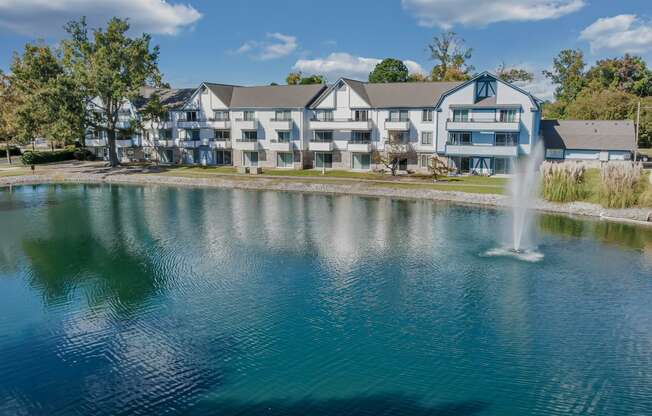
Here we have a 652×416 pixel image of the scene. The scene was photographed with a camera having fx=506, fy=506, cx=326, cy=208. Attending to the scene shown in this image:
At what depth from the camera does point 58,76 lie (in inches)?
2938

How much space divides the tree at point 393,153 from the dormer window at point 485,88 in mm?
11793

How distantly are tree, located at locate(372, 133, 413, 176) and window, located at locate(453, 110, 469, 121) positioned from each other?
7.78 metres

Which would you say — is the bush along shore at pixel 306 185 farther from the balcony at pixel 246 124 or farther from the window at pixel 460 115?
the window at pixel 460 115

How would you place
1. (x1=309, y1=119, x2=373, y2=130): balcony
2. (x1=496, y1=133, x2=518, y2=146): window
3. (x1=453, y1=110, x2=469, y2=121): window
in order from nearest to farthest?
(x1=496, y1=133, x2=518, y2=146): window, (x1=453, y1=110, x2=469, y2=121): window, (x1=309, y1=119, x2=373, y2=130): balcony

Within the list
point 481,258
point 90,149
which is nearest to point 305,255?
point 481,258

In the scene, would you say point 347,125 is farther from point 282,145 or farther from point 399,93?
point 282,145

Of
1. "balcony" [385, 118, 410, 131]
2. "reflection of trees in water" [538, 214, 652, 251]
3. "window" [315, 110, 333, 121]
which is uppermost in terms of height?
"window" [315, 110, 333, 121]

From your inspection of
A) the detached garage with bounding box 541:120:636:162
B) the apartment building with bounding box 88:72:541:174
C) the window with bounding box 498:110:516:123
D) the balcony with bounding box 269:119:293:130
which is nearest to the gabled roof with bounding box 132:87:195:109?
the apartment building with bounding box 88:72:541:174

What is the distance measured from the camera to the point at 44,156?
89.4m

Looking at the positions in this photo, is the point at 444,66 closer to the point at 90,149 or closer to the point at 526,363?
the point at 90,149

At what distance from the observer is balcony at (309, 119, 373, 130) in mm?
73875

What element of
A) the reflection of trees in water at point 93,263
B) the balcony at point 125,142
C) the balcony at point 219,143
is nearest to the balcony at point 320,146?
the balcony at point 219,143

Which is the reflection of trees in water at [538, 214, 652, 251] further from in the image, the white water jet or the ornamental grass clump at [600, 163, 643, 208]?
the ornamental grass clump at [600, 163, 643, 208]

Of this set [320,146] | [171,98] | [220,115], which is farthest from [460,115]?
[171,98]
